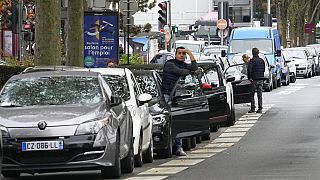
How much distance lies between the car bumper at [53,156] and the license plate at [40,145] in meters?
0.04

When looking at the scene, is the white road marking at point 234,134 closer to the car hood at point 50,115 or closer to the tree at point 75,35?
the tree at point 75,35

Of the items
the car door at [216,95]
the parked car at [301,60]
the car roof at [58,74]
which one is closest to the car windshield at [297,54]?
the parked car at [301,60]

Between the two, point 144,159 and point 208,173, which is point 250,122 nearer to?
point 144,159

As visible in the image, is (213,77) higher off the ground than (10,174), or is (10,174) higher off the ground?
(213,77)

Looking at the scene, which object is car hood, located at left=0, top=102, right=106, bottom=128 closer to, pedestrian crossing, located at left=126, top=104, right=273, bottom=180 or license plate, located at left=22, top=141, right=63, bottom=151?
license plate, located at left=22, top=141, right=63, bottom=151

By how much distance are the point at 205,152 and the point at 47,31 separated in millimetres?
7075

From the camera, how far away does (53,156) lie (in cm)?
1441

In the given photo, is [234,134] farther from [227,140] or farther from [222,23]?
[222,23]

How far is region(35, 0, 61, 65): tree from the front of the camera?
2583 cm

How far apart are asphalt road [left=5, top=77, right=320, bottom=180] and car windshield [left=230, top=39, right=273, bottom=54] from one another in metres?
13.5

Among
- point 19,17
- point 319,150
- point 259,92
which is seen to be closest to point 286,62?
point 19,17

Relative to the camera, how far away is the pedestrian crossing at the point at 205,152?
16.2 meters

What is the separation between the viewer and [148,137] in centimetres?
1767

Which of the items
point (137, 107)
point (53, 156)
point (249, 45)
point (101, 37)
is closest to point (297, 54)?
point (249, 45)
